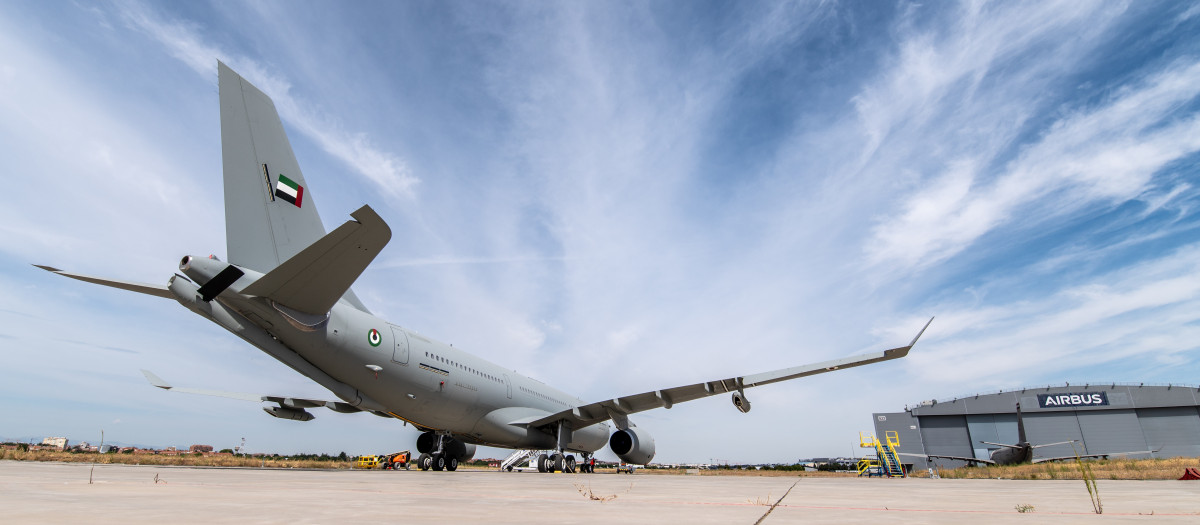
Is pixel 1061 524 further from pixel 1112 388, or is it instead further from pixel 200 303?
pixel 1112 388

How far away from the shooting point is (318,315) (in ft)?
37.2

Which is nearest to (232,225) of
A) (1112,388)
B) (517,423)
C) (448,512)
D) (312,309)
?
(312,309)

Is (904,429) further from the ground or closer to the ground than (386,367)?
closer to the ground

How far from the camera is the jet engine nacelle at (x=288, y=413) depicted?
62.3 ft

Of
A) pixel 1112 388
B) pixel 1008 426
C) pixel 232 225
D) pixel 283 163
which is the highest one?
pixel 283 163

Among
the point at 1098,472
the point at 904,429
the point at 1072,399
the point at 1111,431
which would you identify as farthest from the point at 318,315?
the point at 1111,431

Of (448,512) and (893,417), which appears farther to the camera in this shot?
(893,417)

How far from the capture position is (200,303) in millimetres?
10922

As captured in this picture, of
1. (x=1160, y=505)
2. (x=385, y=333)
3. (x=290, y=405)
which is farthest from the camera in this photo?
(x=290, y=405)

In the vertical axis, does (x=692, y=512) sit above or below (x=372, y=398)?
below

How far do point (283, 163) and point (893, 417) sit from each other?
61.9m

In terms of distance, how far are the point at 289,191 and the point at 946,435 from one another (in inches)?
2492

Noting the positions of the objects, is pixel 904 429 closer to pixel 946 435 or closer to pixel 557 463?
pixel 946 435

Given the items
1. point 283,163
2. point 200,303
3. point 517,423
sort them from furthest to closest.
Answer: point 517,423, point 283,163, point 200,303
